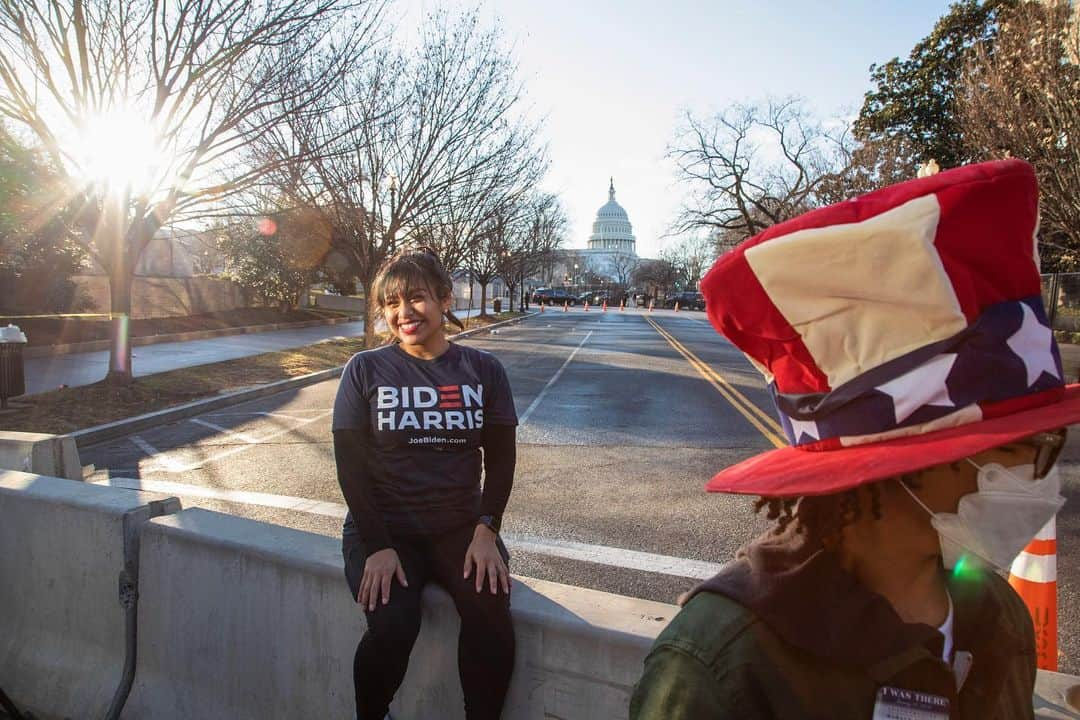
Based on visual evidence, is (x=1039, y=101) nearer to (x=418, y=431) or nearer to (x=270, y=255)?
(x=418, y=431)

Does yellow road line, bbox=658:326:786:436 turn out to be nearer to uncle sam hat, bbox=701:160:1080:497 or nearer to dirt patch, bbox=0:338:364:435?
uncle sam hat, bbox=701:160:1080:497

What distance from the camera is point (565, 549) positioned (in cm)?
485

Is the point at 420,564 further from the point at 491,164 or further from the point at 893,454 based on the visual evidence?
the point at 491,164

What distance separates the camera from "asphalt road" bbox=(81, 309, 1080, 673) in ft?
15.3

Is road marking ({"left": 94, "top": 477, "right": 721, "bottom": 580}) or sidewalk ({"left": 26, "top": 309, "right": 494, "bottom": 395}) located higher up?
sidewalk ({"left": 26, "top": 309, "right": 494, "bottom": 395})

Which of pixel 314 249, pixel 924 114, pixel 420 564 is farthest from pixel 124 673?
pixel 924 114

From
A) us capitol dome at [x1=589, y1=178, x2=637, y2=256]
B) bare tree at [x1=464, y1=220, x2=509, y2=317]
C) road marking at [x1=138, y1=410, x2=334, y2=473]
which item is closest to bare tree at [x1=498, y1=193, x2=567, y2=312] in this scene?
bare tree at [x1=464, y1=220, x2=509, y2=317]

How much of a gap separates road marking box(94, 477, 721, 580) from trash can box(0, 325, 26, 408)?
4.88m

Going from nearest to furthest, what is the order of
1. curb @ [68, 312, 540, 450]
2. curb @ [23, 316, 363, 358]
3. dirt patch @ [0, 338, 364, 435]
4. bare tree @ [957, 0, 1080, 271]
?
curb @ [68, 312, 540, 450] → dirt patch @ [0, 338, 364, 435] → bare tree @ [957, 0, 1080, 271] → curb @ [23, 316, 363, 358]

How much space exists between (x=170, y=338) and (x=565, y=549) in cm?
1841

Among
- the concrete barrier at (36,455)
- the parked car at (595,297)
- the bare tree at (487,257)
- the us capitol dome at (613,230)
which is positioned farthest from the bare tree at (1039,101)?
the us capitol dome at (613,230)

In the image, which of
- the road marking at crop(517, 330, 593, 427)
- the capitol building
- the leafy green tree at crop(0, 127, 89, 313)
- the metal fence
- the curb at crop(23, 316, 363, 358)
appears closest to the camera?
the road marking at crop(517, 330, 593, 427)

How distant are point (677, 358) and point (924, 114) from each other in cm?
2058

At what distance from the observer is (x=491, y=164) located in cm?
1994
